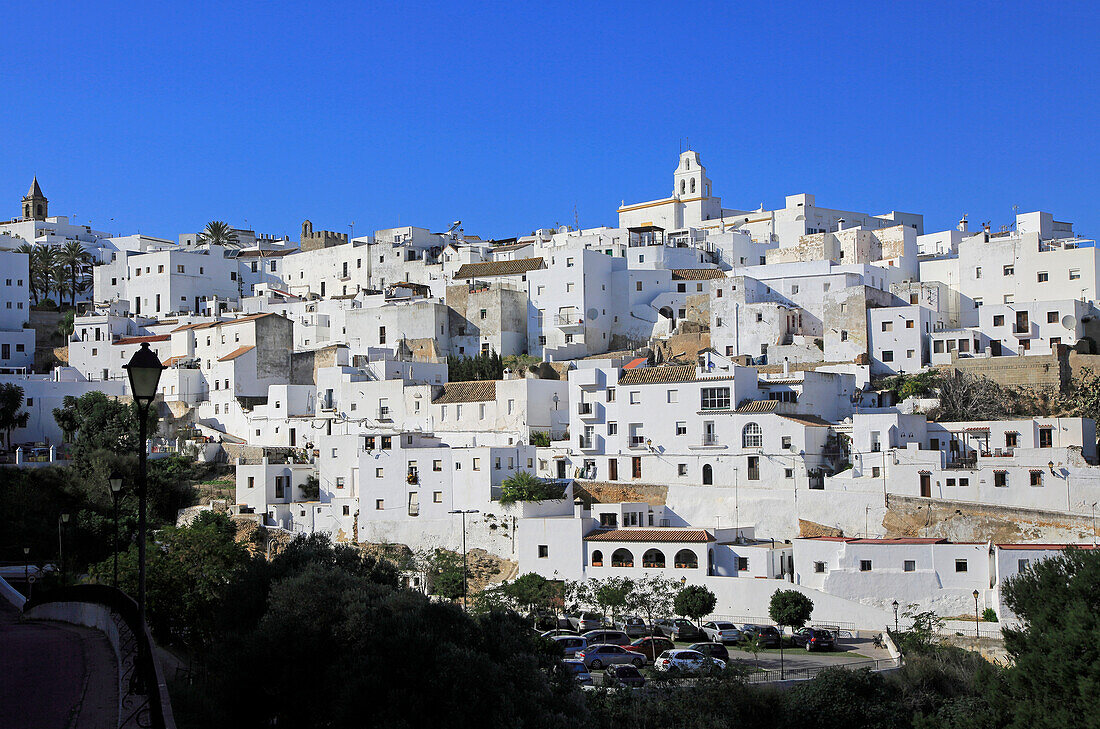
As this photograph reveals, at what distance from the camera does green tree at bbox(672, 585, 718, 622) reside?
3170cm

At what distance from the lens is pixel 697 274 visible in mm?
58875

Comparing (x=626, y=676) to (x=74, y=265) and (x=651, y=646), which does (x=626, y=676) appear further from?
(x=74, y=265)

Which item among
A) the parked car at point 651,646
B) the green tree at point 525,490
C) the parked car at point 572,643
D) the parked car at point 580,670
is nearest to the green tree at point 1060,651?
the parked car at point 580,670

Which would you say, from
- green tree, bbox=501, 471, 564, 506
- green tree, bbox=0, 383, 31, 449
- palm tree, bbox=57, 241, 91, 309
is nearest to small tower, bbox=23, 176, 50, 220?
palm tree, bbox=57, 241, 91, 309

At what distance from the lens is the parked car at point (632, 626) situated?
3195 centimetres

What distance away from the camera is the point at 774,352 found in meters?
49.2

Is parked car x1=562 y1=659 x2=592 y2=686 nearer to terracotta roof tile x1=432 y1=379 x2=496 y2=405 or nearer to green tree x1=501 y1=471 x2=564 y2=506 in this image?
green tree x1=501 y1=471 x2=564 y2=506

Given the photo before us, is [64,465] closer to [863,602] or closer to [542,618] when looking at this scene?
[542,618]

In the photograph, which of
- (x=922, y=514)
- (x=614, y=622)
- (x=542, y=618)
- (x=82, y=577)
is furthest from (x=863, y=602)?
(x=82, y=577)

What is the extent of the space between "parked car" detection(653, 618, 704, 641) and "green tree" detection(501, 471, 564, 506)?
7.74 m

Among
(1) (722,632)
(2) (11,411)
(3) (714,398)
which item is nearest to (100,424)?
(2) (11,411)

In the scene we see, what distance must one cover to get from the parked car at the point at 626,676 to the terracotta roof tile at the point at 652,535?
26.7ft

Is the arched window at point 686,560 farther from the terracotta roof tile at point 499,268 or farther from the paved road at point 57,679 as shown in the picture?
the terracotta roof tile at point 499,268

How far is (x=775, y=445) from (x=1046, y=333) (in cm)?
1507
